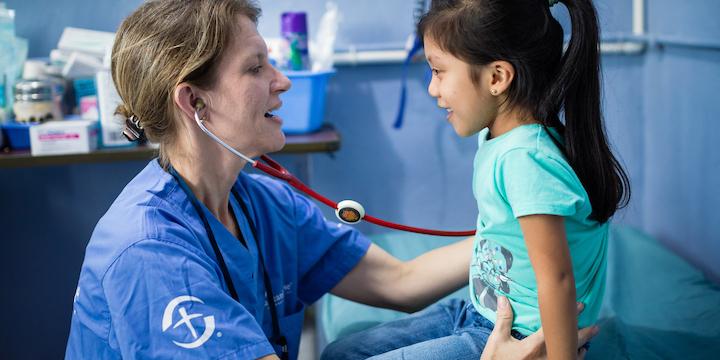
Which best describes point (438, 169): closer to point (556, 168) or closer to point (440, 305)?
point (440, 305)

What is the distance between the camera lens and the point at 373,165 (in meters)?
2.43

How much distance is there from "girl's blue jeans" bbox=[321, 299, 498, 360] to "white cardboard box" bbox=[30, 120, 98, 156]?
88cm

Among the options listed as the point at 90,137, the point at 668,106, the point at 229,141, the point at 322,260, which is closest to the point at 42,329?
the point at 90,137

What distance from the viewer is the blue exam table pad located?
58.6 inches

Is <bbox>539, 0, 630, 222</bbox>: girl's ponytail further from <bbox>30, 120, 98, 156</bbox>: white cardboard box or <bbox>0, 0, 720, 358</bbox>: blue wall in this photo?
<bbox>30, 120, 98, 156</bbox>: white cardboard box

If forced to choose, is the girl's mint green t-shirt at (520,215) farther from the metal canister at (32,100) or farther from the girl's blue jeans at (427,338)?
the metal canister at (32,100)

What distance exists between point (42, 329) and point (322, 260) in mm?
1301

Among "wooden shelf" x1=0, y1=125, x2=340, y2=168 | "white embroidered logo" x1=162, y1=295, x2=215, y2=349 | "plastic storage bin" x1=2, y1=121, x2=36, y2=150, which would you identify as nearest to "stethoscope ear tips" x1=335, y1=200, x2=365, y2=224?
"white embroidered logo" x1=162, y1=295, x2=215, y2=349

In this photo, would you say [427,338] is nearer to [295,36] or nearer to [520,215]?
[520,215]

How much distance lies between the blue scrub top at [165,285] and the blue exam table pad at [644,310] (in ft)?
1.20

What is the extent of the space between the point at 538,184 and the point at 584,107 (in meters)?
0.16

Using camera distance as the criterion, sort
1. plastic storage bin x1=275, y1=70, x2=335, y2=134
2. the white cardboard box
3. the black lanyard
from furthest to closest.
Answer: plastic storage bin x1=275, y1=70, x2=335, y2=134 → the white cardboard box → the black lanyard

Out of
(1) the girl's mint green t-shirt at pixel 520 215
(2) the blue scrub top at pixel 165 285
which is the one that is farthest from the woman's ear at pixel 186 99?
(1) the girl's mint green t-shirt at pixel 520 215

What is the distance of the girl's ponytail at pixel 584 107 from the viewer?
1.12 meters
